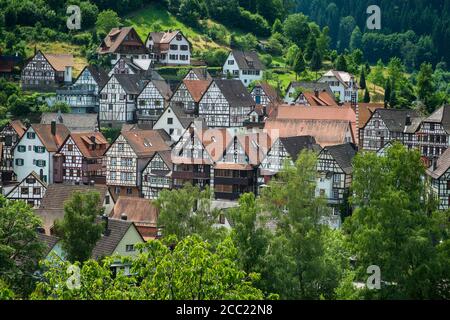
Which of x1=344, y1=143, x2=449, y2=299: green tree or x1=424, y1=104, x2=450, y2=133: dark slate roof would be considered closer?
x1=344, y1=143, x2=449, y2=299: green tree

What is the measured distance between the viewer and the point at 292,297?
4534 cm

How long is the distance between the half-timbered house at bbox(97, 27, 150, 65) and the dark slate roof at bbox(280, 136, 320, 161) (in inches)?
1333

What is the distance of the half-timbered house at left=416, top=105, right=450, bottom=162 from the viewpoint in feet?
262

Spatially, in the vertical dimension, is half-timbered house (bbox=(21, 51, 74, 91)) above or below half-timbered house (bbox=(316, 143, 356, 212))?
above

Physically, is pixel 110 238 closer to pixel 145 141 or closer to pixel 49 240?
pixel 49 240

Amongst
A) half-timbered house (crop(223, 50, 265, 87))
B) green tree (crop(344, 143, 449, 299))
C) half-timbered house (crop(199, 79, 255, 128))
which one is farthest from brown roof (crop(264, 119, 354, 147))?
green tree (crop(344, 143, 449, 299))

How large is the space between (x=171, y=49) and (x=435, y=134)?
39194 millimetres

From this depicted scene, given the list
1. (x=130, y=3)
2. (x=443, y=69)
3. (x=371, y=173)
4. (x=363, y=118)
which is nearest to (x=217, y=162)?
(x=363, y=118)

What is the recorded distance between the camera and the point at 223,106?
94312mm

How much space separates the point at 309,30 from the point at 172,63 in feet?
84.5

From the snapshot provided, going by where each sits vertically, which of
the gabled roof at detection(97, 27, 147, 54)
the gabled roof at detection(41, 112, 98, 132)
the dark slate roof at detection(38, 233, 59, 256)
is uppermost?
the gabled roof at detection(97, 27, 147, 54)

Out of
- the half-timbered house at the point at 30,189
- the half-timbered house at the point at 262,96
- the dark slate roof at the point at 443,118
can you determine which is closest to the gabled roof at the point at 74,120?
the half-timbered house at the point at 30,189

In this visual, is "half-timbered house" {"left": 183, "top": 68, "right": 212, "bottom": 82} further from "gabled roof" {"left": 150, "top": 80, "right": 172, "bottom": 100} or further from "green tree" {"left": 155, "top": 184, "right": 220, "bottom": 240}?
"green tree" {"left": 155, "top": 184, "right": 220, "bottom": 240}
